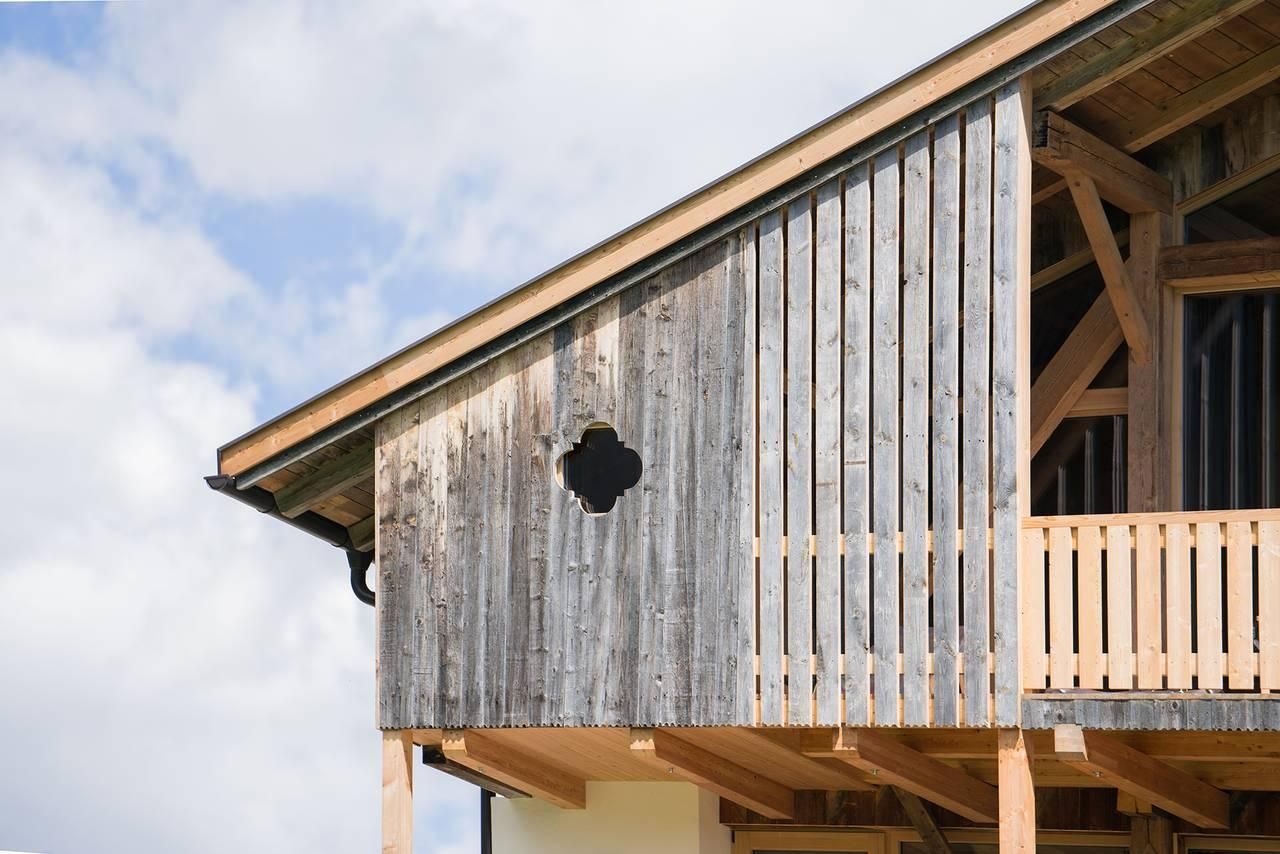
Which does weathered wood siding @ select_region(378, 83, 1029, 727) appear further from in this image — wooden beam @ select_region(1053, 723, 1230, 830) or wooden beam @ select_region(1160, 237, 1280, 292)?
wooden beam @ select_region(1160, 237, 1280, 292)

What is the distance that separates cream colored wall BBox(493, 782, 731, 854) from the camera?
15.2 metres

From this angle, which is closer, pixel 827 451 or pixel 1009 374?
pixel 1009 374

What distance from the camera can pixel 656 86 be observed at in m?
71.1

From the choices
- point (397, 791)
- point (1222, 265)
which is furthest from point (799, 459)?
point (1222, 265)

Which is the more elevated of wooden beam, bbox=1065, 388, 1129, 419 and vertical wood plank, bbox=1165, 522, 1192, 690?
wooden beam, bbox=1065, 388, 1129, 419

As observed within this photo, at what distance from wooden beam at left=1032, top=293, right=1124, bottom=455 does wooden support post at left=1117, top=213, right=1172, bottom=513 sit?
0.86 ft

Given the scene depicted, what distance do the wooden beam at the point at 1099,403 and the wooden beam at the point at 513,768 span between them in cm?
445

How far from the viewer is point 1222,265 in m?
14.2

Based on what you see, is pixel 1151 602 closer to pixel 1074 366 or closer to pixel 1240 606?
pixel 1240 606

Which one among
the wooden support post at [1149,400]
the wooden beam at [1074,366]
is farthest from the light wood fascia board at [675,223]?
the wooden beam at [1074,366]

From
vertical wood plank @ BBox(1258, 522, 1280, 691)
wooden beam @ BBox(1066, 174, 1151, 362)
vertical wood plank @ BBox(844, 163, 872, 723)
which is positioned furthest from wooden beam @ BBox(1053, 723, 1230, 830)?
wooden beam @ BBox(1066, 174, 1151, 362)

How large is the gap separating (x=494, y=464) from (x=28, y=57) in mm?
74310

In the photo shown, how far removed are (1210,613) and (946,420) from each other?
1.79 meters

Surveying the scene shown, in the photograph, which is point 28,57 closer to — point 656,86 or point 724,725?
point 656,86
